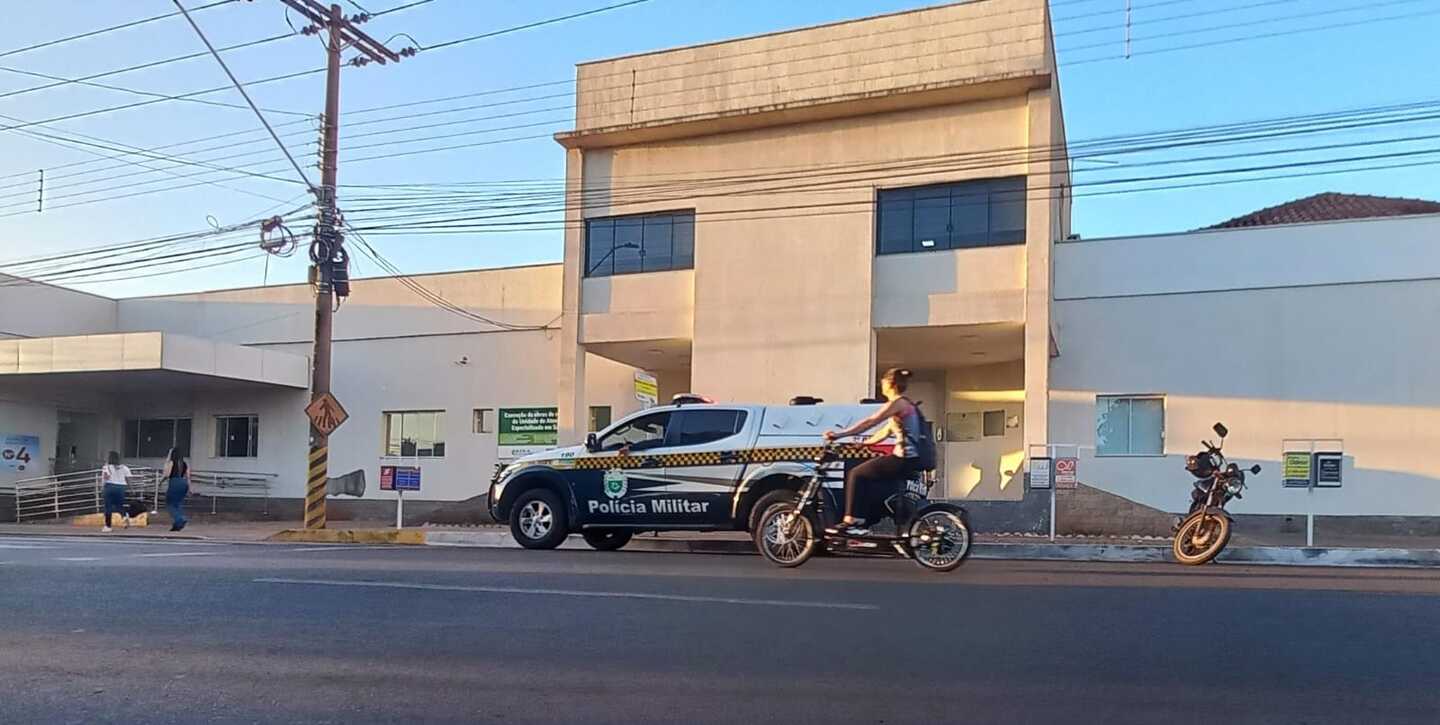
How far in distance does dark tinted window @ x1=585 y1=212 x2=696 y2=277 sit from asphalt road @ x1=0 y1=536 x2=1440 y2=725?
39.8 ft

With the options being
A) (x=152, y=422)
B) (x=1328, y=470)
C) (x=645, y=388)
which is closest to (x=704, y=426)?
(x=645, y=388)

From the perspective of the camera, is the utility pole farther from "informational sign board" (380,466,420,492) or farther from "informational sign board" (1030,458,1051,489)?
"informational sign board" (1030,458,1051,489)

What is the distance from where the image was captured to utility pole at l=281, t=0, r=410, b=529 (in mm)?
18062

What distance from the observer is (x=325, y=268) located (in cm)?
1848

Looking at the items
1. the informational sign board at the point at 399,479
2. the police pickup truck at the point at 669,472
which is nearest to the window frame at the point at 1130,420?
the police pickup truck at the point at 669,472

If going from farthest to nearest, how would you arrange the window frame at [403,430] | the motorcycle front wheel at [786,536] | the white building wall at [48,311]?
1. the white building wall at [48,311]
2. the window frame at [403,430]
3. the motorcycle front wheel at [786,536]

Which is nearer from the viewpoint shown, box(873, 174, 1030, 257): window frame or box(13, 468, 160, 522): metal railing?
box(873, 174, 1030, 257): window frame

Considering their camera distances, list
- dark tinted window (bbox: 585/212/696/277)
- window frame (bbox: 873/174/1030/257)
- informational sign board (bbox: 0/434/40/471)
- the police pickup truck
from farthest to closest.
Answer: informational sign board (bbox: 0/434/40/471) < dark tinted window (bbox: 585/212/696/277) < window frame (bbox: 873/174/1030/257) < the police pickup truck

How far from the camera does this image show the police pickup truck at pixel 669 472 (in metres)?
12.8

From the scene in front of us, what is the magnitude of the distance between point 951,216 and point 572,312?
7.44m

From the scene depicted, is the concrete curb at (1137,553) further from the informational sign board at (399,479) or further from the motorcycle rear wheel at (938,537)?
the informational sign board at (399,479)

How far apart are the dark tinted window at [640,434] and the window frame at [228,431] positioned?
17.0 m

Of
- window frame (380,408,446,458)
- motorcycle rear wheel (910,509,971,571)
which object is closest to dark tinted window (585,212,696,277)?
window frame (380,408,446,458)

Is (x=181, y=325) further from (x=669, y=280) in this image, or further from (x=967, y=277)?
(x=967, y=277)
